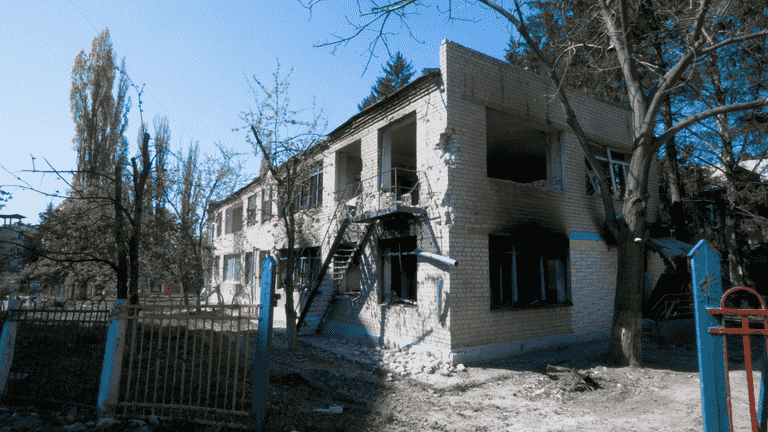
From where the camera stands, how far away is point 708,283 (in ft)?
11.2

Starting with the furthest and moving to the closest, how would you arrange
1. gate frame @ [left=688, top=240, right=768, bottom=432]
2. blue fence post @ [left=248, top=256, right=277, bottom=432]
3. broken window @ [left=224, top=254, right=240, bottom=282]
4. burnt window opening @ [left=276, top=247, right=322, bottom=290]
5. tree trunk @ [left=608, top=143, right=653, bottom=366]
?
broken window @ [left=224, top=254, right=240, bottom=282] < burnt window opening @ [left=276, top=247, right=322, bottom=290] < tree trunk @ [left=608, top=143, right=653, bottom=366] < blue fence post @ [left=248, top=256, right=277, bottom=432] < gate frame @ [left=688, top=240, right=768, bottom=432]

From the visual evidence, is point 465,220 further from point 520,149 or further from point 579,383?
point 520,149

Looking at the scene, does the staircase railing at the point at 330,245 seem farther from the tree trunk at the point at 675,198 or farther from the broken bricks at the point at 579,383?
the tree trunk at the point at 675,198

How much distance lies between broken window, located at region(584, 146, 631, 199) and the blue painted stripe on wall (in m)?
1.29

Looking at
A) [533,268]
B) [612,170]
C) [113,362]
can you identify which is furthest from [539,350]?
[113,362]

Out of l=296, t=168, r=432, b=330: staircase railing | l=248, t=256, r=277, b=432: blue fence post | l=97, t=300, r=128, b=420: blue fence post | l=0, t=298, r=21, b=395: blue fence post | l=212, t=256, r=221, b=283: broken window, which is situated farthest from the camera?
l=212, t=256, r=221, b=283: broken window

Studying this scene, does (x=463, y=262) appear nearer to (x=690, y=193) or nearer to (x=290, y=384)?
(x=290, y=384)

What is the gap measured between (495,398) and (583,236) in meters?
6.55

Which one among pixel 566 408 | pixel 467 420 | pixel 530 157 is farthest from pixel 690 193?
pixel 467 420

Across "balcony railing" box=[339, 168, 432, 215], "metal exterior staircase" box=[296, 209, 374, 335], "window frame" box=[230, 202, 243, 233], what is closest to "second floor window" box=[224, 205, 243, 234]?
"window frame" box=[230, 202, 243, 233]

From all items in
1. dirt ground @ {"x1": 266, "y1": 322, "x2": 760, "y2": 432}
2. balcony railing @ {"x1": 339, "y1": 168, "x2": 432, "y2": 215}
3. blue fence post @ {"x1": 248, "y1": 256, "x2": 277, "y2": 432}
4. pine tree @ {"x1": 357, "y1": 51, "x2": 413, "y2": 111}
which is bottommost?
dirt ground @ {"x1": 266, "y1": 322, "x2": 760, "y2": 432}

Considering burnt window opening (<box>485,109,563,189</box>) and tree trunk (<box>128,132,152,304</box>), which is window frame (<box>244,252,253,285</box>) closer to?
tree trunk (<box>128,132,152,304</box>)

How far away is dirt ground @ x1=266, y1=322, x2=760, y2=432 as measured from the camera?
550 cm

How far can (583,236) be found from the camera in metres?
11.6
